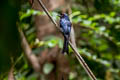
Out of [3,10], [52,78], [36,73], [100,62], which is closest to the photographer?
[3,10]

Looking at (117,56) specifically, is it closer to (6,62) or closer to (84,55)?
(84,55)

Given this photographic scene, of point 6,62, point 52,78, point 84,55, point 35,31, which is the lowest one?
point 52,78

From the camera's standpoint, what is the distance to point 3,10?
1.32 feet

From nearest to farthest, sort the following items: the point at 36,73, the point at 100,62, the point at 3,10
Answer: the point at 3,10 → the point at 100,62 → the point at 36,73

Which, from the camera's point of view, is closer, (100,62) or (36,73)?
(100,62)

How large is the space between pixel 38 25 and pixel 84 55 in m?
1.17

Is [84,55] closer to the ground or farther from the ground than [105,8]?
closer to the ground

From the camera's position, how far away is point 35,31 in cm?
438

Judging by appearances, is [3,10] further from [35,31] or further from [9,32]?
[35,31]

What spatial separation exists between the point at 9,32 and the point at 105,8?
393cm

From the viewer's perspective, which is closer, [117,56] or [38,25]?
[117,56]

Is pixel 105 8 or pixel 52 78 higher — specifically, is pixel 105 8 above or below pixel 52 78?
above

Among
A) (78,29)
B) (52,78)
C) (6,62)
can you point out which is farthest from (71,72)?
(6,62)

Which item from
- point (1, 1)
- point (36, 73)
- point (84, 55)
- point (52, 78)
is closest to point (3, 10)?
point (1, 1)
